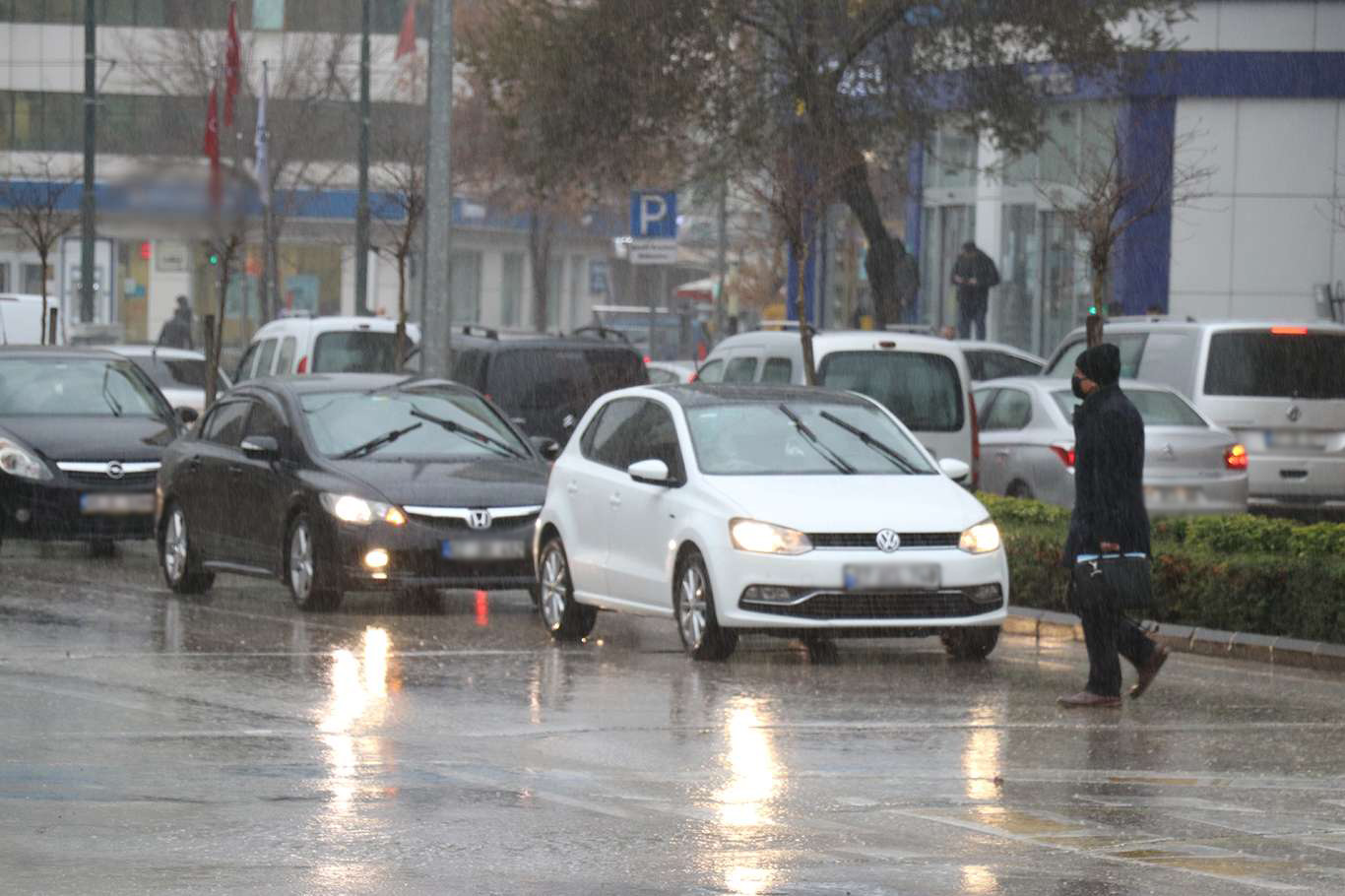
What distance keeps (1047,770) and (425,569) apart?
6.74 m

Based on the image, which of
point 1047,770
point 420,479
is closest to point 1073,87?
point 420,479

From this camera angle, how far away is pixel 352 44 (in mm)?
61062

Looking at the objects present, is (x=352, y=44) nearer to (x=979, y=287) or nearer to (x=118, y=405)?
(x=979, y=287)

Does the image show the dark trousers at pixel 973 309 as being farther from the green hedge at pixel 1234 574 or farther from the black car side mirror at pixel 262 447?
the black car side mirror at pixel 262 447

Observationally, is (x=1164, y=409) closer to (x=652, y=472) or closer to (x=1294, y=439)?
(x=1294, y=439)

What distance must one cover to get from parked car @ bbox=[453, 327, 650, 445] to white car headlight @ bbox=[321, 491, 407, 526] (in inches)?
217

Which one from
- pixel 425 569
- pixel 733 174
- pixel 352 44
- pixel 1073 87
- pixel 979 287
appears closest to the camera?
pixel 425 569

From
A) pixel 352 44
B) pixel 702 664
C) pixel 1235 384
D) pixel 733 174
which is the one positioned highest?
pixel 352 44

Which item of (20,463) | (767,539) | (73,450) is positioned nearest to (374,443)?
(73,450)

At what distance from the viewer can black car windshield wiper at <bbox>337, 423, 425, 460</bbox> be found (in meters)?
17.2

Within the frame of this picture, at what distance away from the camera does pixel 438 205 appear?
23969 mm

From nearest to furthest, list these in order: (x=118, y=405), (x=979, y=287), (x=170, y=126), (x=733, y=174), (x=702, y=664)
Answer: (x=702, y=664), (x=118, y=405), (x=733, y=174), (x=979, y=287), (x=170, y=126)

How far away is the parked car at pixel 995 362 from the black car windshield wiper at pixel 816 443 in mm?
13632

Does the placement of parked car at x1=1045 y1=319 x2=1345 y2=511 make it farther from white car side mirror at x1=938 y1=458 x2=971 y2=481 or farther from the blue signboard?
white car side mirror at x1=938 y1=458 x2=971 y2=481
